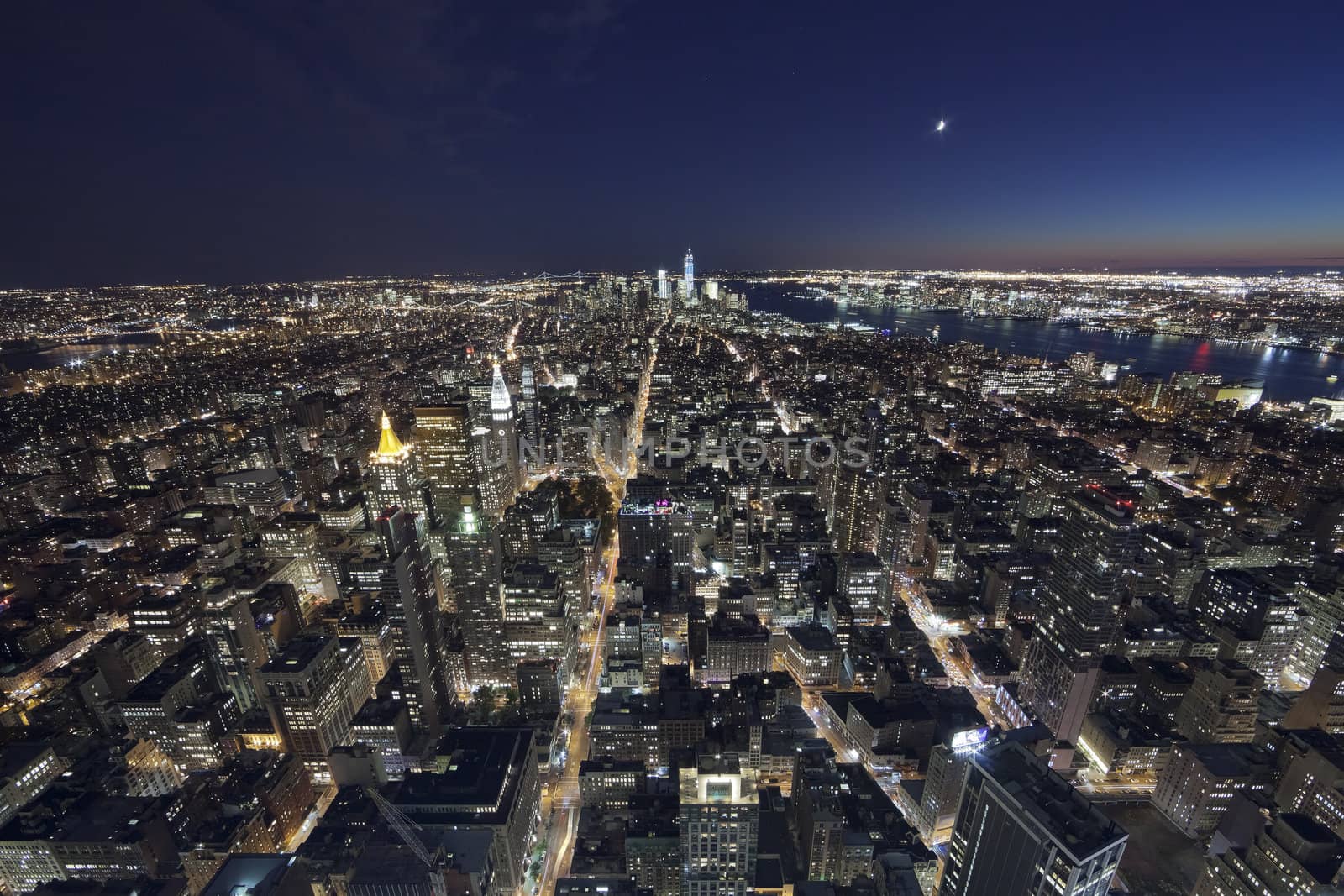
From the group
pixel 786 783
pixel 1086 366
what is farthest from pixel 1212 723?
pixel 1086 366

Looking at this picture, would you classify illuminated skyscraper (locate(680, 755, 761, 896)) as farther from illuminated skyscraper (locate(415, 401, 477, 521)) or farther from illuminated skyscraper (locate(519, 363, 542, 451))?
illuminated skyscraper (locate(519, 363, 542, 451))

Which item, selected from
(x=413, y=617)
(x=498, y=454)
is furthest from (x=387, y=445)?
(x=413, y=617)

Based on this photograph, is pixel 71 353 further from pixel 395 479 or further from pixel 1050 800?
pixel 1050 800

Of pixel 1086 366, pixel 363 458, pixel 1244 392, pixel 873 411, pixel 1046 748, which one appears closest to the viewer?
pixel 1046 748

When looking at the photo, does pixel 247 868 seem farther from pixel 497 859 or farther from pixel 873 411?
pixel 873 411

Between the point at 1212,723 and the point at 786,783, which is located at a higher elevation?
the point at 1212,723

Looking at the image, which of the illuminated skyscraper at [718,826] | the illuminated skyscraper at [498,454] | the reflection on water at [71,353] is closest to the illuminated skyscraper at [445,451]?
the illuminated skyscraper at [498,454]

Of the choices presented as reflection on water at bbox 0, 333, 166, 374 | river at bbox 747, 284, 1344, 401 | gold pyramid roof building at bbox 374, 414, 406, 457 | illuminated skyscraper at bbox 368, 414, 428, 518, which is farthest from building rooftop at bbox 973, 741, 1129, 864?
reflection on water at bbox 0, 333, 166, 374

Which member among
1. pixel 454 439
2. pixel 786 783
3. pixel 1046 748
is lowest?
pixel 786 783
